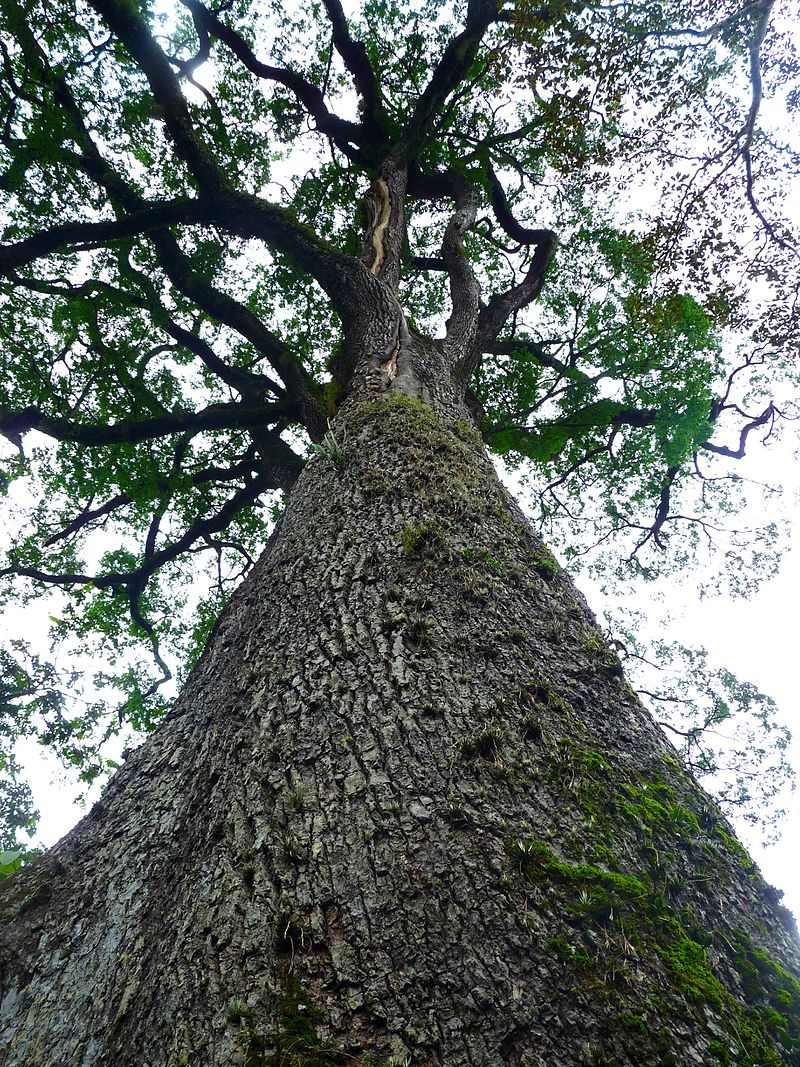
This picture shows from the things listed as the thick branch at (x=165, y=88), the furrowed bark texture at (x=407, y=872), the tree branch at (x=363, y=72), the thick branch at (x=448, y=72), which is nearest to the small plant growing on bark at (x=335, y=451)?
the furrowed bark texture at (x=407, y=872)

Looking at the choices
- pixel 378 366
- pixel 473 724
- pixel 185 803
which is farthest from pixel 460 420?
pixel 185 803

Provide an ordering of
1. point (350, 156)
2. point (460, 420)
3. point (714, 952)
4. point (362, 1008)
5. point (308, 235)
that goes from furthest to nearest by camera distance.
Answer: point (350, 156)
point (308, 235)
point (460, 420)
point (714, 952)
point (362, 1008)

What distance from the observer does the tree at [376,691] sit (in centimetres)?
119

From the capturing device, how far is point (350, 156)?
8.72m

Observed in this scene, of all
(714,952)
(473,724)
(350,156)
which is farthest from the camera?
(350,156)

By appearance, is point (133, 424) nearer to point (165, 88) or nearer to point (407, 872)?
point (165, 88)

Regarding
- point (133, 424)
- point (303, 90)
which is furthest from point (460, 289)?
point (303, 90)

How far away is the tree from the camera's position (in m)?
1.19

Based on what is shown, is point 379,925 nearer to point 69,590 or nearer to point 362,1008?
point 362,1008

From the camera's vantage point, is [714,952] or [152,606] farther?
[152,606]

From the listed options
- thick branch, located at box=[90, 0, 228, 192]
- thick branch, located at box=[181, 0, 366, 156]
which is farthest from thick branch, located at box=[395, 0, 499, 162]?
thick branch, located at box=[90, 0, 228, 192]

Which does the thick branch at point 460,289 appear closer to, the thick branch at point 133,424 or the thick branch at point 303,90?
the thick branch at point 133,424

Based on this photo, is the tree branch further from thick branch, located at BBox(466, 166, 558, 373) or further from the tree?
thick branch, located at BBox(466, 166, 558, 373)

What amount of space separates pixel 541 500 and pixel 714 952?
8.79m
